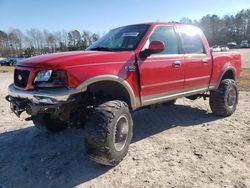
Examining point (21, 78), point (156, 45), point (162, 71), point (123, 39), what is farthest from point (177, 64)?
point (21, 78)

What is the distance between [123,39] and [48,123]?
211cm

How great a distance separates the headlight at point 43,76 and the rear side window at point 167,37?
2008 millimetres

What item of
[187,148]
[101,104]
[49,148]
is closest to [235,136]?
[187,148]

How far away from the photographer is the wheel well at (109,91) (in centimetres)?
403

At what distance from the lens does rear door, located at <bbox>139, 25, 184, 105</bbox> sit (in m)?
4.56

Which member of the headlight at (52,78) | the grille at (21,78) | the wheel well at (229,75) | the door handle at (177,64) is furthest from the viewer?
the wheel well at (229,75)

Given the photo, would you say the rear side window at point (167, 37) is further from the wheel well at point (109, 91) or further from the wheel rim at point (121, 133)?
the wheel rim at point (121, 133)

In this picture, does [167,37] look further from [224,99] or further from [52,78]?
[52,78]

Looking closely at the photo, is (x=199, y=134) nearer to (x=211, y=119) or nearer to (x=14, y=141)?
(x=211, y=119)

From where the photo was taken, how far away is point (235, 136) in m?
5.14

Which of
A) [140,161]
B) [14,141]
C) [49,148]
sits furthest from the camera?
[14,141]

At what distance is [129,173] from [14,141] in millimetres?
2495

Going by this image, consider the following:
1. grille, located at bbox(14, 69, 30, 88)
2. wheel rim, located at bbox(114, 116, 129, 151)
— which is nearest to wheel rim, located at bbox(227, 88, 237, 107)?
wheel rim, located at bbox(114, 116, 129, 151)

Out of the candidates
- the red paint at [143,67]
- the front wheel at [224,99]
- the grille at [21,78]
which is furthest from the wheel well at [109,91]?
the front wheel at [224,99]
